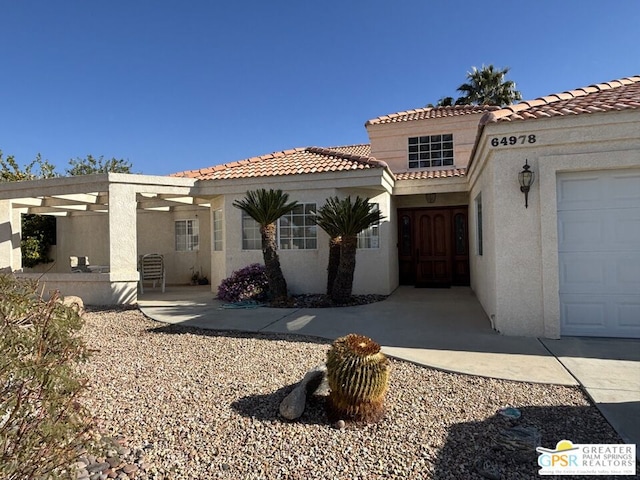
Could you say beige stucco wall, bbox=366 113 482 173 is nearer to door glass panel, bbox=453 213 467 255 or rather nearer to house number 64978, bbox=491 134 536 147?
door glass panel, bbox=453 213 467 255

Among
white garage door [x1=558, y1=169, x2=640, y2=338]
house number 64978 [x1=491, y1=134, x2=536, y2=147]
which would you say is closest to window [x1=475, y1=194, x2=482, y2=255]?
house number 64978 [x1=491, y1=134, x2=536, y2=147]

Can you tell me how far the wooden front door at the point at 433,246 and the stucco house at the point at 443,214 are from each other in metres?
0.04

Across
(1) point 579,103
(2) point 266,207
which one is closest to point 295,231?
(2) point 266,207

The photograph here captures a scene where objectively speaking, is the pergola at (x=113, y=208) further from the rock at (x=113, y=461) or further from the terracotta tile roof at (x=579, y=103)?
the terracotta tile roof at (x=579, y=103)

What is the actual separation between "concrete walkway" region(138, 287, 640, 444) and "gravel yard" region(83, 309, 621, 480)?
0.31m

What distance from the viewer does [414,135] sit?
16.1 m

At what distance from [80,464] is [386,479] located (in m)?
2.52

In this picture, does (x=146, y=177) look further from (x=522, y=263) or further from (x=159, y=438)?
(x=522, y=263)

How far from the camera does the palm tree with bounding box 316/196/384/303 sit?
10016 mm

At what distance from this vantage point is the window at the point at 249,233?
41.7 ft

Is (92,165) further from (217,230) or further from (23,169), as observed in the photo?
(217,230)

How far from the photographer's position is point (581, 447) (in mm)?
3236

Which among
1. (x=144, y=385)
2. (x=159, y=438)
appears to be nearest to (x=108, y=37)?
(x=144, y=385)

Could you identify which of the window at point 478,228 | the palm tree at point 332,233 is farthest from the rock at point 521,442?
the window at point 478,228
